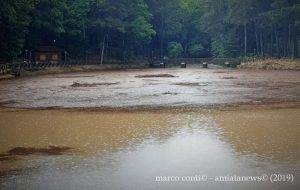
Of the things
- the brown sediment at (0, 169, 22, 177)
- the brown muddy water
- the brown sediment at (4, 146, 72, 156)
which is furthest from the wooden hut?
the brown sediment at (0, 169, 22, 177)

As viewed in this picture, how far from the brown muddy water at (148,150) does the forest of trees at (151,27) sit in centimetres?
3730

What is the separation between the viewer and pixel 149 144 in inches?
543

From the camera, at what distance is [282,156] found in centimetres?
1190

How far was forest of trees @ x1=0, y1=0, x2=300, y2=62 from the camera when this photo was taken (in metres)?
64.3

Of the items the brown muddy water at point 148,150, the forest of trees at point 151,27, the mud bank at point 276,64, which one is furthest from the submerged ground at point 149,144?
the mud bank at point 276,64

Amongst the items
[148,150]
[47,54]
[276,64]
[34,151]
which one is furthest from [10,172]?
[276,64]

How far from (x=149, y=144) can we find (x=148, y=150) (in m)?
0.89

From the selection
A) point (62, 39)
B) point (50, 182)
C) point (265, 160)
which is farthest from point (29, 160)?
point (62, 39)

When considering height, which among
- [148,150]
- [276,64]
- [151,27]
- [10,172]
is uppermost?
[151,27]

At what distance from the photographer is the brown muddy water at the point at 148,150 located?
32.6 ft

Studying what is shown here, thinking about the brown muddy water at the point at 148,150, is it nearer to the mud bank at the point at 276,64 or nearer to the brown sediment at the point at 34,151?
the brown sediment at the point at 34,151

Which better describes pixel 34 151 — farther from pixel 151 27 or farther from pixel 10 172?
pixel 151 27

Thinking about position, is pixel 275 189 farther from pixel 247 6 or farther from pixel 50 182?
pixel 247 6

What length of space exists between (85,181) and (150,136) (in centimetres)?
553
